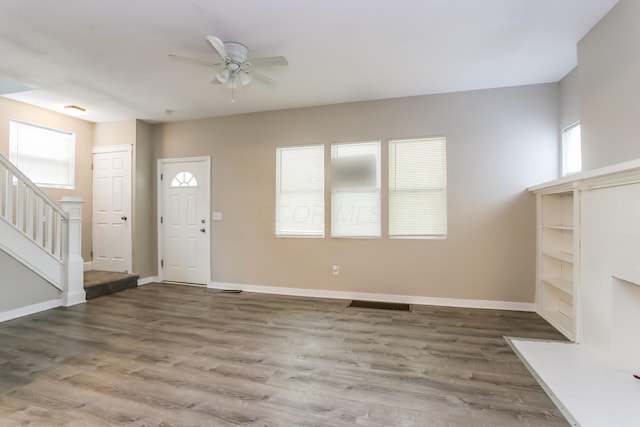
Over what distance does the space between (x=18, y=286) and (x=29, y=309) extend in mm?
312

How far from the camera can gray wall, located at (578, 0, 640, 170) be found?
2160mm

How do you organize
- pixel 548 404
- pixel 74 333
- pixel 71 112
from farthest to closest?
1. pixel 71 112
2. pixel 74 333
3. pixel 548 404

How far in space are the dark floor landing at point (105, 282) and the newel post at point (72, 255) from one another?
138mm

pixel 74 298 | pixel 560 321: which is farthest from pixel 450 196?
pixel 74 298

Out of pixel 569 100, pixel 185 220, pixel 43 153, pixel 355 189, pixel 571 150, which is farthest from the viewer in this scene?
pixel 185 220

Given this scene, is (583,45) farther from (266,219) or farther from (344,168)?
(266,219)

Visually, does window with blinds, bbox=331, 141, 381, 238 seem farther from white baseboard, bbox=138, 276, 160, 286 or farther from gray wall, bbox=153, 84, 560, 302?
white baseboard, bbox=138, 276, 160, 286

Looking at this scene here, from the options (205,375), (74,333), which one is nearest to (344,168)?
(205,375)

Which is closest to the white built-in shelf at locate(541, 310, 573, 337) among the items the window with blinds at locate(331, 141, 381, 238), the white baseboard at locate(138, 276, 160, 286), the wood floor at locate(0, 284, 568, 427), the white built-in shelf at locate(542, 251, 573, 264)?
the wood floor at locate(0, 284, 568, 427)

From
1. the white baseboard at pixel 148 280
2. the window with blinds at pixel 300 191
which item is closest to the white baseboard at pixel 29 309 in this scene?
the white baseboard at pixel 148 280

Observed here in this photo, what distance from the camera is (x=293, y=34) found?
2609 millimetres

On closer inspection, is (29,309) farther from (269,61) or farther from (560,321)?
(560,321)

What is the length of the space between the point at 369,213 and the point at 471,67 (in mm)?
2091

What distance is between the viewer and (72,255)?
13.0 feet
